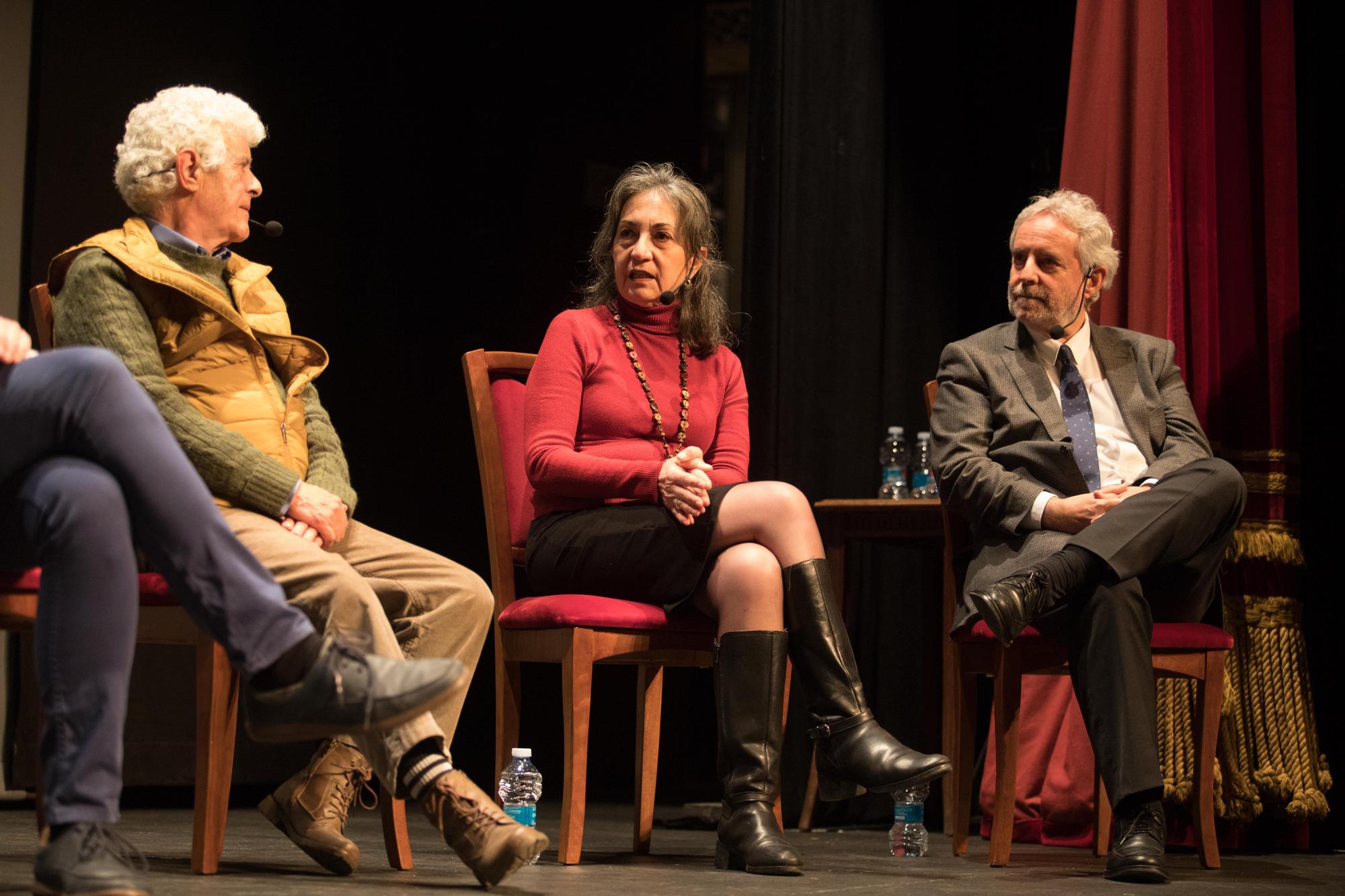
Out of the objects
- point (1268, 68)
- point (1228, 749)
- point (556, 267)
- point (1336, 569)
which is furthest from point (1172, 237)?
point (556, 267)

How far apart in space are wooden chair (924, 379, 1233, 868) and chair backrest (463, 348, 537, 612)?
33.7 inches

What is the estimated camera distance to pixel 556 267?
4.66 metres

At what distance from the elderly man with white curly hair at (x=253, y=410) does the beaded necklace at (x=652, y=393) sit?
0.49 m

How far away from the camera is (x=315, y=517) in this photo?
230 centimetres

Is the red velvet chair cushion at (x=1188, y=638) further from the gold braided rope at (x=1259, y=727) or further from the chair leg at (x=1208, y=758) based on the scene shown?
the gold braided rope at (x=1259, y=727)

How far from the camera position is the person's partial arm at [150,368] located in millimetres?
2221

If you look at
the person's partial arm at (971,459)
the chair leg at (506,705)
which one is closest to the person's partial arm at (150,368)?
the chair leg at (506,705)

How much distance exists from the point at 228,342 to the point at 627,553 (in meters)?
0.73

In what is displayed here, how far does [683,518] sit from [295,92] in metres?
2.29

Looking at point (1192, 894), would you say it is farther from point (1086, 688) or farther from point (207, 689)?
point (207, 689)

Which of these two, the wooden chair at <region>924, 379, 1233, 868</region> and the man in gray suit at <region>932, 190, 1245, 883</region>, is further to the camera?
the wooden chair at <region>924, 379, 1233, 868</region>

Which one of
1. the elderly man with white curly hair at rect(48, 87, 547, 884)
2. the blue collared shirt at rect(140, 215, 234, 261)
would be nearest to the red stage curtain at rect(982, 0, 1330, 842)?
the elderly man with white curly hair at rect(48, 87, 547, 884)

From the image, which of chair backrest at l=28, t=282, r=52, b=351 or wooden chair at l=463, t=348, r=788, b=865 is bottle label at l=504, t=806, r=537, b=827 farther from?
Answer: chair backrest at l=28, t=282, r=52, b=351

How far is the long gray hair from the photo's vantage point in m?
2.89
